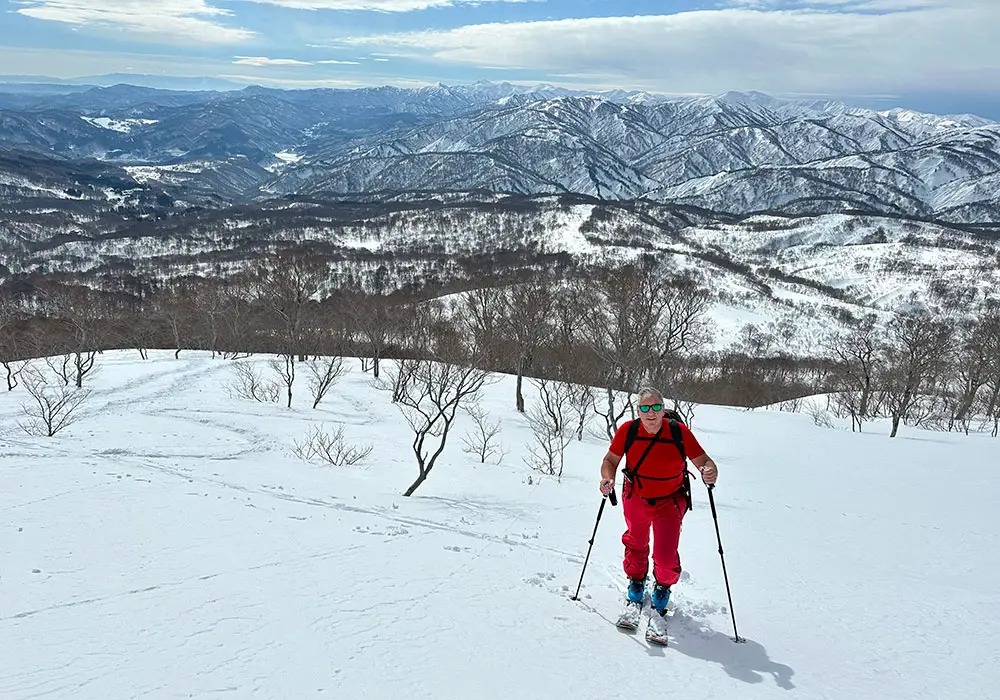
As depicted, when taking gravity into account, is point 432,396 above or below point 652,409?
below

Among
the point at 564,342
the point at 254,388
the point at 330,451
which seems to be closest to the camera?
the point at 330,451

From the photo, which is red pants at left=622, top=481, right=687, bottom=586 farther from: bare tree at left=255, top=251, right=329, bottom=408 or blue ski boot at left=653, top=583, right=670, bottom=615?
bare tree at left=255, top=251, right=329, bottom=408

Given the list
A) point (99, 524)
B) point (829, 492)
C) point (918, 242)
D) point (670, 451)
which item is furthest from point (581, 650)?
point (918, 242)

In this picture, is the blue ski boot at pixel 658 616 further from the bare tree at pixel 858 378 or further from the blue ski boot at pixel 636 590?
the bare tree at pixel 858 378

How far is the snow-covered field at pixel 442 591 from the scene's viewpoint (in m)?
5.40

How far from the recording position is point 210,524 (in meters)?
9.52

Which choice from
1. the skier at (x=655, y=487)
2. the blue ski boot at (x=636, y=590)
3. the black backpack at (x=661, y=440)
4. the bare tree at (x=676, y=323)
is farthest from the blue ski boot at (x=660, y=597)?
the bare tree at (x=676, y=323)

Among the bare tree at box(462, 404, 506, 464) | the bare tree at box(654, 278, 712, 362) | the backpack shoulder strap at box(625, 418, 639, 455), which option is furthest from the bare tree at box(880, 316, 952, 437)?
the backpack shoulder strap at box(625, 418, 639, 455)

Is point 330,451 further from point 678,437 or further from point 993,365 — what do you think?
point 993,365

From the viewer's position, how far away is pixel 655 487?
6383 mm

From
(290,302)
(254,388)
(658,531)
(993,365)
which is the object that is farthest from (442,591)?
(993,365)

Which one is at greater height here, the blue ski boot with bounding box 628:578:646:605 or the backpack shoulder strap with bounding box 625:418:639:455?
the backpack shoulder strap with bounding box 625:418:639:455

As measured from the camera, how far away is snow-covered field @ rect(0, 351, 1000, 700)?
5402 mm

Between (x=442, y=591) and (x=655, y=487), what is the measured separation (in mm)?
3069
